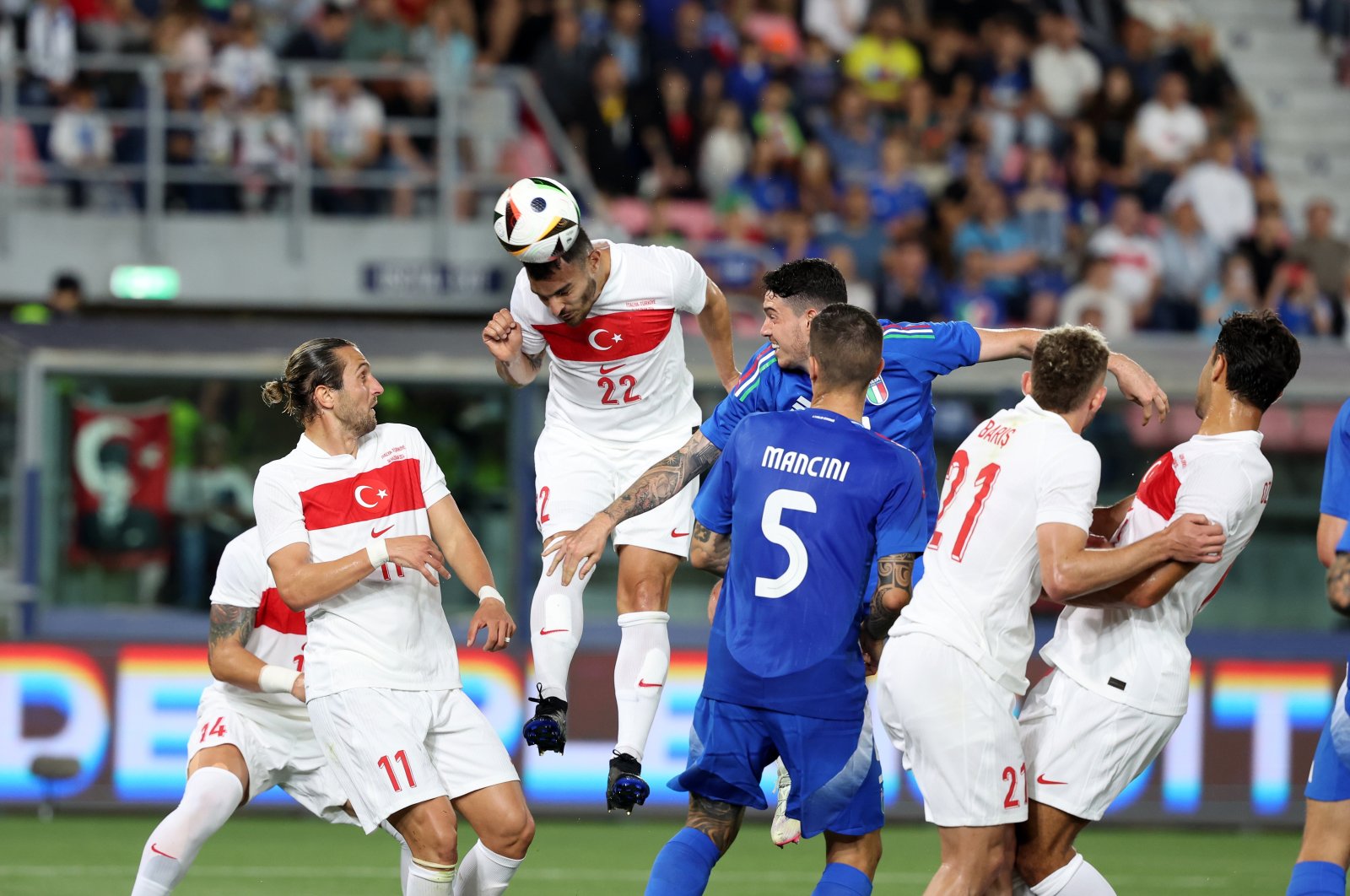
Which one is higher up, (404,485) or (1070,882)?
(404,485)

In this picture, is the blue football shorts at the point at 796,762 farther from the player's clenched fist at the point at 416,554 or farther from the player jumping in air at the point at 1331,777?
the player jumping in air at the point at 1331,777

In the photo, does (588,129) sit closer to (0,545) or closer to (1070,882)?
(0,545)

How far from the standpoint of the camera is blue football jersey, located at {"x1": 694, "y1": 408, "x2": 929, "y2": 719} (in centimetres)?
586

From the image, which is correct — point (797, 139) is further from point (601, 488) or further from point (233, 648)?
point (233, 648)

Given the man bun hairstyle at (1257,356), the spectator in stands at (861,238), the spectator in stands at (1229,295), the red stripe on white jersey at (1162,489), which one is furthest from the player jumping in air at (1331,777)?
the spectator in stands at (1229,295)

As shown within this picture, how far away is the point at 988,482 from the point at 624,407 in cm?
200

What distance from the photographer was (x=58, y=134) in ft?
48.7

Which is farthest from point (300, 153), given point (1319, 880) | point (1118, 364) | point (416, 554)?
point (1319, 880)

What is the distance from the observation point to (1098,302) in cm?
1497

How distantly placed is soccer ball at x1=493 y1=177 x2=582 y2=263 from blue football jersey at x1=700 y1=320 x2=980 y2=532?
85 cm

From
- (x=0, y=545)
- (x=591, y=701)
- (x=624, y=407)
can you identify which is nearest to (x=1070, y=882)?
(x=624, y=407)

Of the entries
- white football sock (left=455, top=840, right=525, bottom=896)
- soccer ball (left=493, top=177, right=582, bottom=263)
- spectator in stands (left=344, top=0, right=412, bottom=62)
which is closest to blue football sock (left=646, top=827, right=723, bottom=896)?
white football sock (left=455, top=840, right=525, bottom=896)

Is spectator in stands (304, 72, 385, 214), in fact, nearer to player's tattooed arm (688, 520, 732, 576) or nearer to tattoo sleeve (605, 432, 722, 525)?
tattoo sleeve (605, 432, 722, 525)

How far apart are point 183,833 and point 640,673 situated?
5.98ft
